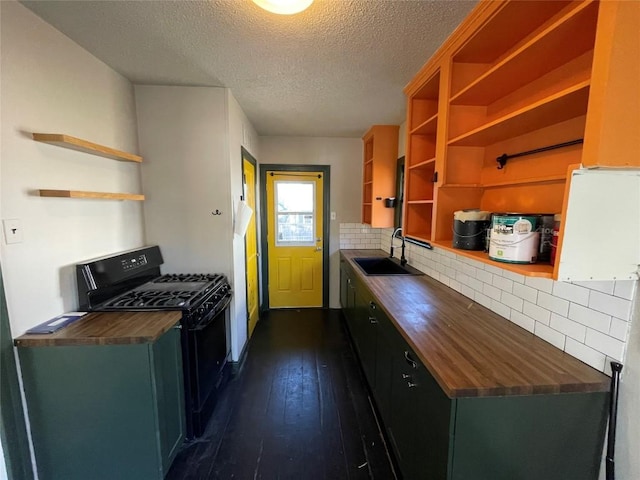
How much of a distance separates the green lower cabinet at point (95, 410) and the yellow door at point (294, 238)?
2.61 meters

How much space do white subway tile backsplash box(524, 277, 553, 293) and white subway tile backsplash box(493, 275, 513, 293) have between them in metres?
0.12

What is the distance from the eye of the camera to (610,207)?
875 mm

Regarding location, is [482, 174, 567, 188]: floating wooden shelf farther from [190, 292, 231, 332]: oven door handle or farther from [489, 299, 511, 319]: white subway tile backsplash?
[190, 292, 231, 332]: oven door handle

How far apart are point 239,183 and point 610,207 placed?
246 cm

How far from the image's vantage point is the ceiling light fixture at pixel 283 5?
1133mm

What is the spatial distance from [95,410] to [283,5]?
209 centimetres

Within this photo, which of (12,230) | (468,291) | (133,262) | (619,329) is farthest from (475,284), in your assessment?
(12,230)

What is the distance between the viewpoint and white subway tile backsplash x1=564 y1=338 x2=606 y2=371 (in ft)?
3.54

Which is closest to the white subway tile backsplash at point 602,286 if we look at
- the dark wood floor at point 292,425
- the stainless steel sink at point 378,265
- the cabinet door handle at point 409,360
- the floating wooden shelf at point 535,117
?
the floating wooden shelf at point 535,117

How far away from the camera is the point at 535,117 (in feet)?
3.79

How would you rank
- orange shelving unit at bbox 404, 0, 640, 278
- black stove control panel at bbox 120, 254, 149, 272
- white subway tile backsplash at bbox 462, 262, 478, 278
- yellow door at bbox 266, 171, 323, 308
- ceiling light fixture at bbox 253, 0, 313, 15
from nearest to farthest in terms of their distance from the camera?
1. orange shelving unit at bbox 404, 0, 640, 278
2. ceiling light fixture at bbox 253, 0, 313, 15
3. white subway tile backsplash at bbox 462, 262, 478, 278
4. black stove control panel at bbox 120, 254, 149, 272
5. yellow door at bbox 266, 171, 323, 308

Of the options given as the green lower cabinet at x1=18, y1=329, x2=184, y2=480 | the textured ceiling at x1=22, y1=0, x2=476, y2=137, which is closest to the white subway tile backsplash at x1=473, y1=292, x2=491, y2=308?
the textured ceiling at x1=22, y1=0, x2=476, y2=137

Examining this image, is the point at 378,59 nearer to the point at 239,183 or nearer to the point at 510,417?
the point at 239,183

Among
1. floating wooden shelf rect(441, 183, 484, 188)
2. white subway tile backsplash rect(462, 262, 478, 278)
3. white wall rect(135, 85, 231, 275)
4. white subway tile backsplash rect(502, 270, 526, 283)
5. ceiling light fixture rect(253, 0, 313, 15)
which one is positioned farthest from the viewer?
white wall rect(135, 85, 231, 275)
